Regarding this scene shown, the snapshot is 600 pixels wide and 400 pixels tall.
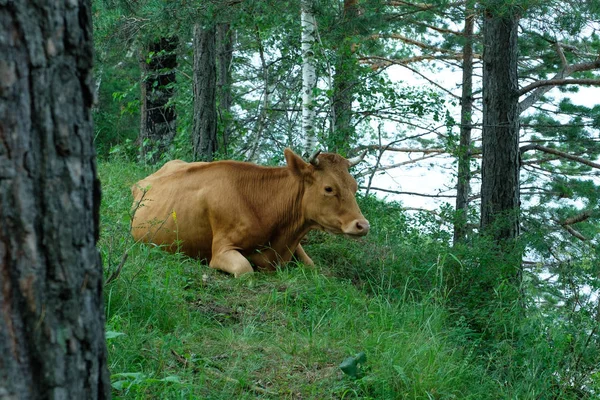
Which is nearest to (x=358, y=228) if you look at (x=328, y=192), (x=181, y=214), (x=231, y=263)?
(x=328, y=192)

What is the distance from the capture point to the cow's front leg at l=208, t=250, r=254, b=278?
23.2 ft

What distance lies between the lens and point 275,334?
5.25 m

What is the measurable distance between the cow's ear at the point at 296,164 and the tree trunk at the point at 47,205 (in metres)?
5.32

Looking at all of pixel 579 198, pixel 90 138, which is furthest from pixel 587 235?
pixel 90 138

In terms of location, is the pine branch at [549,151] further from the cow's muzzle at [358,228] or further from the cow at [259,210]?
the cow's muzzle at [358,228]

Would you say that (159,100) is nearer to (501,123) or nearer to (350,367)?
(501,123)

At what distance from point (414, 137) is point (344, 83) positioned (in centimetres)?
140

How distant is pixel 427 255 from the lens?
24.6 feet

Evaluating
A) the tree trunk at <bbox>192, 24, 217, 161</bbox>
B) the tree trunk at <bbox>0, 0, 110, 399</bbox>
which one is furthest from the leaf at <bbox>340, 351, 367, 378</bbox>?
the tree trunk at <bbox>192, 24, 217, 161</bbox>

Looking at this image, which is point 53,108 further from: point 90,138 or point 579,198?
point 579,198

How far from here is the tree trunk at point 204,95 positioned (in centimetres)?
1073

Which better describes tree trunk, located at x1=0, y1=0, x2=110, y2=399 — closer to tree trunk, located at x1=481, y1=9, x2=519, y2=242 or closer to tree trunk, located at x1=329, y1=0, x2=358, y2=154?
tree trunk, located at x1=329, y1=0, x2=358, y2=154

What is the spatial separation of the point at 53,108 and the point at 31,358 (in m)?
0.72

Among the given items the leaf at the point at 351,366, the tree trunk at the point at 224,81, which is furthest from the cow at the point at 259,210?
the tree trunk at the point at 224,81
